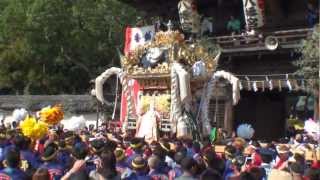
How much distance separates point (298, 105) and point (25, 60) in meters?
15.0

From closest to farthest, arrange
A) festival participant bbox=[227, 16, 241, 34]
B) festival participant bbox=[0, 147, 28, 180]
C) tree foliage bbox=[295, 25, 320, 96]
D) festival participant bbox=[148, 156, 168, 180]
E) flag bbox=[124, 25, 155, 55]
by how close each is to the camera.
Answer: festival participant bbox=[0, 147, 28, 180]
festival participant bbox=[148, 156, 168, 180]
tree foliage bbox=[295, 25, 320, 96]
flag bbox=[124, 25, 155, 55]
festival participant bbox=[227, 16, 241, 34]

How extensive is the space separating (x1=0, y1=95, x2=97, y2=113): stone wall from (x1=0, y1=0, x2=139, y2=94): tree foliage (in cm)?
223

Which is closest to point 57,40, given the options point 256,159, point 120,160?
point 256,159

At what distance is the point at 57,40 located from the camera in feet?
100

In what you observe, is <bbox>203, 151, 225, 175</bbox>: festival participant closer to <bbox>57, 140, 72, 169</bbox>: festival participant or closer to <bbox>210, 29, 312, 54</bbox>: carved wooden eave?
<bbox>57, 140, 72, 169</bbox>: festival participant

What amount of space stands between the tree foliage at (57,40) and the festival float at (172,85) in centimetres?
1409

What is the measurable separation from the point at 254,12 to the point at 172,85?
18.6ft

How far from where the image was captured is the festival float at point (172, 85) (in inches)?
599

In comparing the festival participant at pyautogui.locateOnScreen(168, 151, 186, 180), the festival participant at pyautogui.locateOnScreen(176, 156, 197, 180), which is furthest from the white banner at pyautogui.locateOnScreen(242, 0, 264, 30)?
the festival participant at pyautogui.locateOnScreen(176, 156, 197, 180)

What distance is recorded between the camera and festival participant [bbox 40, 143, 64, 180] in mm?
6863

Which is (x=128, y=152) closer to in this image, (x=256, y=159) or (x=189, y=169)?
(x=256, y=159)

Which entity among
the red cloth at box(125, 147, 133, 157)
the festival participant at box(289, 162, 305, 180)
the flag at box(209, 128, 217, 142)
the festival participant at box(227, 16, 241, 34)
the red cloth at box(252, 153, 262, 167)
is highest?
the festival participant at box(227, 16, 241, 34)

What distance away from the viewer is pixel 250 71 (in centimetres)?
2162

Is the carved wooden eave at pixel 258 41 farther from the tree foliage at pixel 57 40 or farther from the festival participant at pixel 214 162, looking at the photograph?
the festival participant at pixel 214 162
